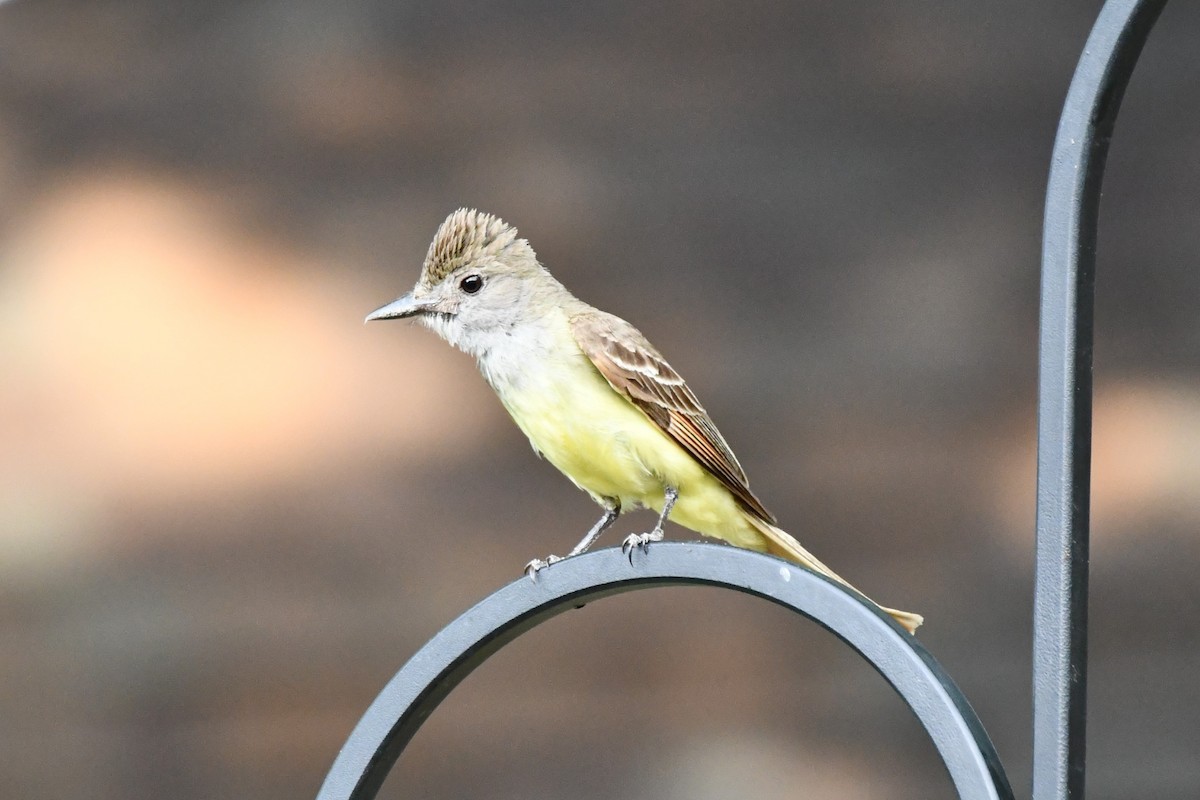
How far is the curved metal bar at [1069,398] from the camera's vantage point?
3.66ft

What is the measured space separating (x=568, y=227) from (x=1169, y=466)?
1.72 meters

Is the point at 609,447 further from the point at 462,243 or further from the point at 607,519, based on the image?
the point at 462,243

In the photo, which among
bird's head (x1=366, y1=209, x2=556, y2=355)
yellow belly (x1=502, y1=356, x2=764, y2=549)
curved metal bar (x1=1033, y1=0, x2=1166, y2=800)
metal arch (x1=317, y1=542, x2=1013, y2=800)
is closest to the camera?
curved metal bar (x1=1033, y1=0, x2=1166, y2=800)

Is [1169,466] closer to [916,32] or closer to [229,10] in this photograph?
[916,32]

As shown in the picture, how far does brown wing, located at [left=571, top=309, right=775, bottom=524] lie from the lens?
2.39 metres

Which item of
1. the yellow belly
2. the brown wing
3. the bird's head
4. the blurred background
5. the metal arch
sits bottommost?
the metal arch

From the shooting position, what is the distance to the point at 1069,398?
3.84 ft

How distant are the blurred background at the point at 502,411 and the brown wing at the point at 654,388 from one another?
1306mm

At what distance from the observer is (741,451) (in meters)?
3.93

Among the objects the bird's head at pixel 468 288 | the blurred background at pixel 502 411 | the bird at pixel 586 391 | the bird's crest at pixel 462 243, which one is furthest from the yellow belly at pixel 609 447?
the blurred background at pixel 502 411

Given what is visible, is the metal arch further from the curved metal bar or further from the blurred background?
the blurred background

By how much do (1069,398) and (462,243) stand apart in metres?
1.52

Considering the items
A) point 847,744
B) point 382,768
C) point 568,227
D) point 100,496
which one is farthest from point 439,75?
point 382,768

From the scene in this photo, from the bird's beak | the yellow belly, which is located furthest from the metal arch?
the bird's beak
